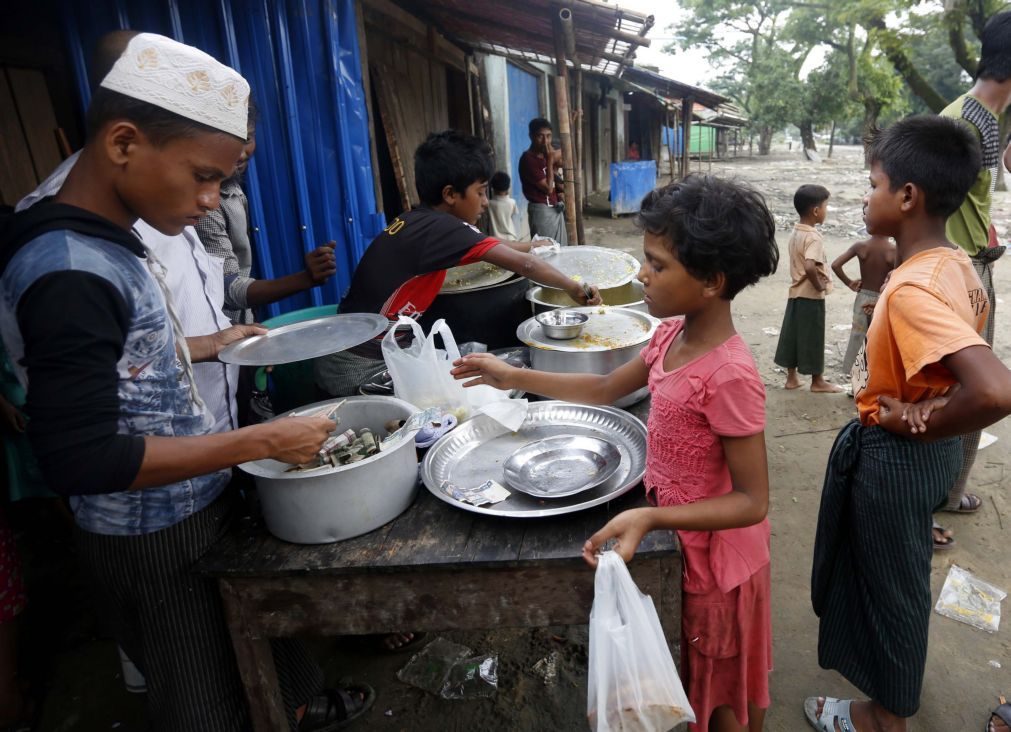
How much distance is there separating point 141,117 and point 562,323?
1636 millimetres

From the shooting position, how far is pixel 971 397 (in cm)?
152

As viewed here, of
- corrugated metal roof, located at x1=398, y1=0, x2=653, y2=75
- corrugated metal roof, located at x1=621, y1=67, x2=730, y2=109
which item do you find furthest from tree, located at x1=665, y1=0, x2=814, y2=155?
corrugated metal roof, located at x1=398, y1=0, x2=653, y2=75

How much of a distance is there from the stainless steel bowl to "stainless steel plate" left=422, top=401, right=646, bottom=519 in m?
0.37

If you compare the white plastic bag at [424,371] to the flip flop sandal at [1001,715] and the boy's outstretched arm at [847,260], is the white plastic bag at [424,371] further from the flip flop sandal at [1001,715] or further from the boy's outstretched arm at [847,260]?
the boy's outstretched arm at [847,260]

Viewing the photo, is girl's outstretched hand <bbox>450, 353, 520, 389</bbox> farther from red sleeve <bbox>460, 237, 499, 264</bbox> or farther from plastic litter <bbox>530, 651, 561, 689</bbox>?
plastic litter <bbox>530, 651, 561, 689</bbox>

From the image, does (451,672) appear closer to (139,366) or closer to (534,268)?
(534,268)

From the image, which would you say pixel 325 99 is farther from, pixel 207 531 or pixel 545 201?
pixel 545 201

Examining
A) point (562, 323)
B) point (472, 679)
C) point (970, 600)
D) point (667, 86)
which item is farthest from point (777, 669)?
point (667, 86)

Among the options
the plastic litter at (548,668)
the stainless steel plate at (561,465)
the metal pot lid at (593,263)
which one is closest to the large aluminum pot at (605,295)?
the metal pot lid at (593,263)

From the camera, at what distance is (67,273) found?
1099 mm

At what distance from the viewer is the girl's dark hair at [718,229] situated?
1410 mm

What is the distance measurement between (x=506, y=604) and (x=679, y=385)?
27.4 inches

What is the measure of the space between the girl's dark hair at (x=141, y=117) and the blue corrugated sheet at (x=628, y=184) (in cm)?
1428

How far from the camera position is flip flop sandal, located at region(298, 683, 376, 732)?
220 centimetres
